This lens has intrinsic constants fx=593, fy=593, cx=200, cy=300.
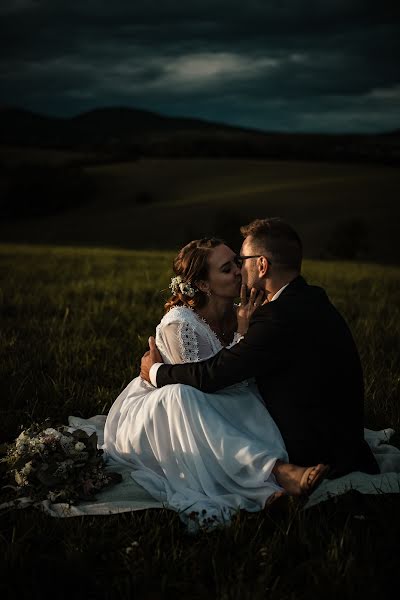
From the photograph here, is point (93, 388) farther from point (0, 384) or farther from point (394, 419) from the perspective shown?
point (394, 419)

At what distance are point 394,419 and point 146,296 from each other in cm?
650

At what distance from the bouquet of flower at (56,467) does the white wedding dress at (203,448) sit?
326 mm

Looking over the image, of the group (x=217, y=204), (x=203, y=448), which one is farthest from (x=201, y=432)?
(x=217, y=204)

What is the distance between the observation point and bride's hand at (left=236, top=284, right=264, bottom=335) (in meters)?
4.55

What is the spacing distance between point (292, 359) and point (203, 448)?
2.90 ft

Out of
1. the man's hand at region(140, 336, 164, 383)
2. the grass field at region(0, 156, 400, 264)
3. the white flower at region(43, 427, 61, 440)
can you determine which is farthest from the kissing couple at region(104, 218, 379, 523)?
the grass field at region(0, 156, 400, 264)

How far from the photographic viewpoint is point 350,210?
4684 centimetres

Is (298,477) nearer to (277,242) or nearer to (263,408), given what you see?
(263,408)

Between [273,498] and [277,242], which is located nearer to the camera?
[273,498]

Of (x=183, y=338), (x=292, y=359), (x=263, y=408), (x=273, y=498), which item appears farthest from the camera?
(x=183, y=338)

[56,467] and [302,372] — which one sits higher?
[302,372]

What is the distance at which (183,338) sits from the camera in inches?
186

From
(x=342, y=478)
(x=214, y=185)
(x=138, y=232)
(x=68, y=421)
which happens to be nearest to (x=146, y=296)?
(x=68, y=421)

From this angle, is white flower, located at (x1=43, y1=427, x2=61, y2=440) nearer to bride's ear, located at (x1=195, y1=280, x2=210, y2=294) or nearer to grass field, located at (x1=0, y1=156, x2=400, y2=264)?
bride's ear, located at (x1=195, y1=280, x2=210, y2=294)
